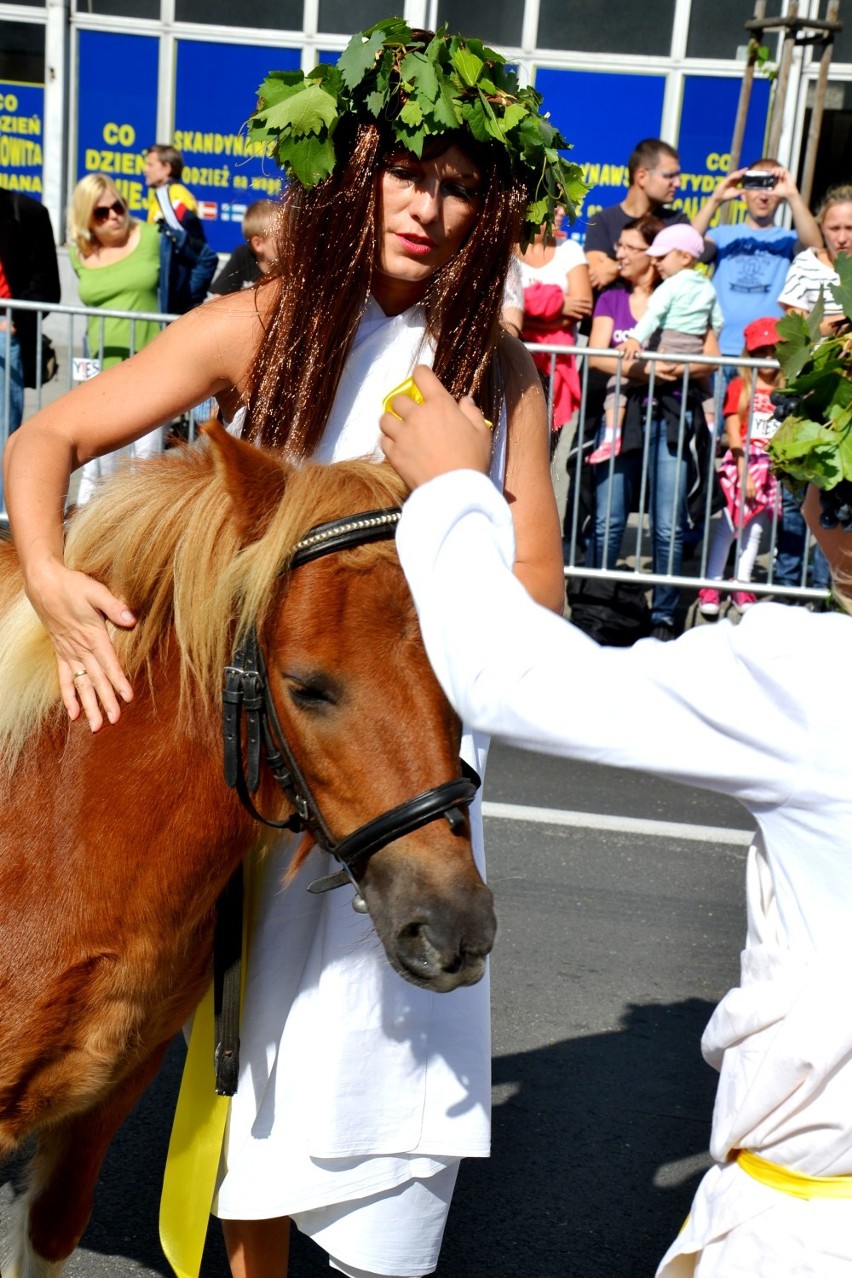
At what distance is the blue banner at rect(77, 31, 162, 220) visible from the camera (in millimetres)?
14203

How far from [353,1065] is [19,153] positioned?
13740 mm

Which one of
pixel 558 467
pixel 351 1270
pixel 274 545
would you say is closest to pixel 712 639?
pixel 274 545

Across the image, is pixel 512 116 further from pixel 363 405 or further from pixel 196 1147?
pixel 196 1147

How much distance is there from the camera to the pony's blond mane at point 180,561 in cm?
215

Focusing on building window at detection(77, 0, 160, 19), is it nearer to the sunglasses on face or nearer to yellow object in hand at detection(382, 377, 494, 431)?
the sunglasses on face

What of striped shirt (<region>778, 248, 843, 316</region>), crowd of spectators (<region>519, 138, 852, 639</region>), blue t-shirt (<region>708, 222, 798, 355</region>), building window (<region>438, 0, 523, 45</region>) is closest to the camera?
crowd of spectators (<region>519, 138, 852, 639</region>)

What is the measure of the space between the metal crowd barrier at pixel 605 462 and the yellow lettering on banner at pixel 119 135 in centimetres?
685

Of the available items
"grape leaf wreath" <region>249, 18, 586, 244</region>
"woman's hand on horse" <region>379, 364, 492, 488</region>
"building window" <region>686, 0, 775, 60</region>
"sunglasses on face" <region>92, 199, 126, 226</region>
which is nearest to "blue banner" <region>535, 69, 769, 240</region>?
"building window" <region>686, 0, 775, 60</region>

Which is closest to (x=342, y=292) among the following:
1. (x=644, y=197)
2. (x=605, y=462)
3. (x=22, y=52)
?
(x=605, y=462)

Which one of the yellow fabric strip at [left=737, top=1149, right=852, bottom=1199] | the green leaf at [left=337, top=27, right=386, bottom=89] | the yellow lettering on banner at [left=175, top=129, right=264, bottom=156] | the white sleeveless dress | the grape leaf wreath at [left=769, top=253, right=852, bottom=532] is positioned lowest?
the white sleeveless dress

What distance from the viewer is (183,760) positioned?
2.26m

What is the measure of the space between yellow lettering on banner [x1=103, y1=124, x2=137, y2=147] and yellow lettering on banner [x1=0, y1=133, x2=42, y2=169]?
0.70 m

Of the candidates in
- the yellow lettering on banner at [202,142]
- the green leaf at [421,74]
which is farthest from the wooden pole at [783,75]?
the green leaf at [421,74]

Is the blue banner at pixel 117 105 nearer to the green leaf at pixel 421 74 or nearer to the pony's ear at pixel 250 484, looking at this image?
the green leaf at pixel 421 74
